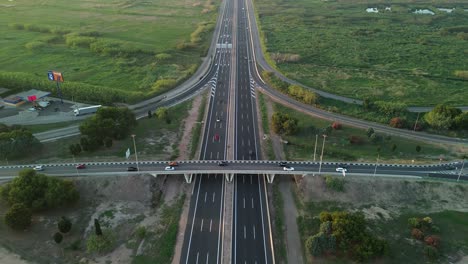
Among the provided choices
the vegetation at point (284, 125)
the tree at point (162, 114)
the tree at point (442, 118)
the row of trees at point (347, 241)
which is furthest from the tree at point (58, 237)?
the tree at point (442, 118)

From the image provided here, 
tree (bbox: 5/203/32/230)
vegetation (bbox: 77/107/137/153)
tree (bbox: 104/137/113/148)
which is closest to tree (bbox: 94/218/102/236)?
tree (bbox: 5/203/32/230)

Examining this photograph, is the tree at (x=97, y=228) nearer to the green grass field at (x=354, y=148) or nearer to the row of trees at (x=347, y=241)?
the row of trees at (x=347, y=241)

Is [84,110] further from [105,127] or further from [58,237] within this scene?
[58,237]

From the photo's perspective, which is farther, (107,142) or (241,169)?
(107,142)

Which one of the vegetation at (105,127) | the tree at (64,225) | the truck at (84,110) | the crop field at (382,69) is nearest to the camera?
the tree at (64,225)

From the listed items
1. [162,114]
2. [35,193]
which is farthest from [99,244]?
[162,114]

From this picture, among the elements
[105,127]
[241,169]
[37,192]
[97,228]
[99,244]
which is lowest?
[99,244]

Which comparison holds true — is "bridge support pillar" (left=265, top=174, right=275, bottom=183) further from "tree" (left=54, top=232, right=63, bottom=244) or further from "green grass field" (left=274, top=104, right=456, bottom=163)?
"tree" (left=54, top=232, right=63, bottom=244)
